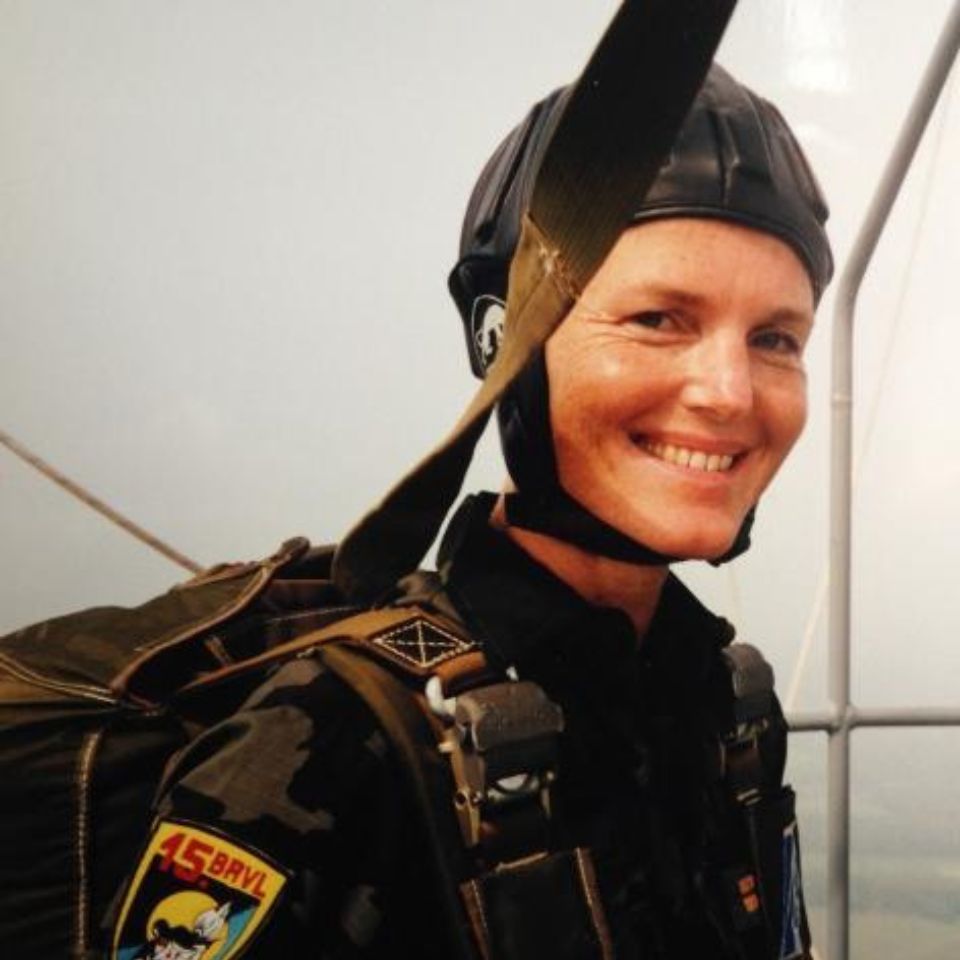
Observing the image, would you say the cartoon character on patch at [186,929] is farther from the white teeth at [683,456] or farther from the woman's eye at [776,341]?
the woman's eye at [776,341]

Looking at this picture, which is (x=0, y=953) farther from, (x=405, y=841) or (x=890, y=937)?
(x=890, y=937)

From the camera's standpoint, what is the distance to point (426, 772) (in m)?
1.01

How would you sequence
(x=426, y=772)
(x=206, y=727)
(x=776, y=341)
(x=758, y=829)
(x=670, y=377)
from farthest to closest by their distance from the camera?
1. (x=758, y=829)
2. (x=776, y=341)
3. (x=670, y=377)
4. (x=206, y=727)
5. (x=426, y=772)

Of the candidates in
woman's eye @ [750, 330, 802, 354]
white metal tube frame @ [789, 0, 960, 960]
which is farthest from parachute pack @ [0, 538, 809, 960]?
white metal tube frame @ [789, 0, 960, 960]

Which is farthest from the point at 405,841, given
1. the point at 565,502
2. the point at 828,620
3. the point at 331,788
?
the point at 828,620

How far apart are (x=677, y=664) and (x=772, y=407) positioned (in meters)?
0.48

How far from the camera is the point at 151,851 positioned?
88 centimetres

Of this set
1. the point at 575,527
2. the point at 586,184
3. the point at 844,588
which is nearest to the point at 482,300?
the point at 575,527

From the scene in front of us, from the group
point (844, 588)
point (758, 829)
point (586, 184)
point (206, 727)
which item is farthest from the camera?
point (844, 588)

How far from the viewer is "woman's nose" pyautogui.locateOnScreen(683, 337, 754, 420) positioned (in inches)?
47.4

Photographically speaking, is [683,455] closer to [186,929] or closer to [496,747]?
[496,747]

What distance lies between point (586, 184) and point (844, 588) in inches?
88.5

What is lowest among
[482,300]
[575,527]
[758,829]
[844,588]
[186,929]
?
[186,929]

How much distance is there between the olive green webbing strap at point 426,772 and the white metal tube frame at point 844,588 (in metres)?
1.81
